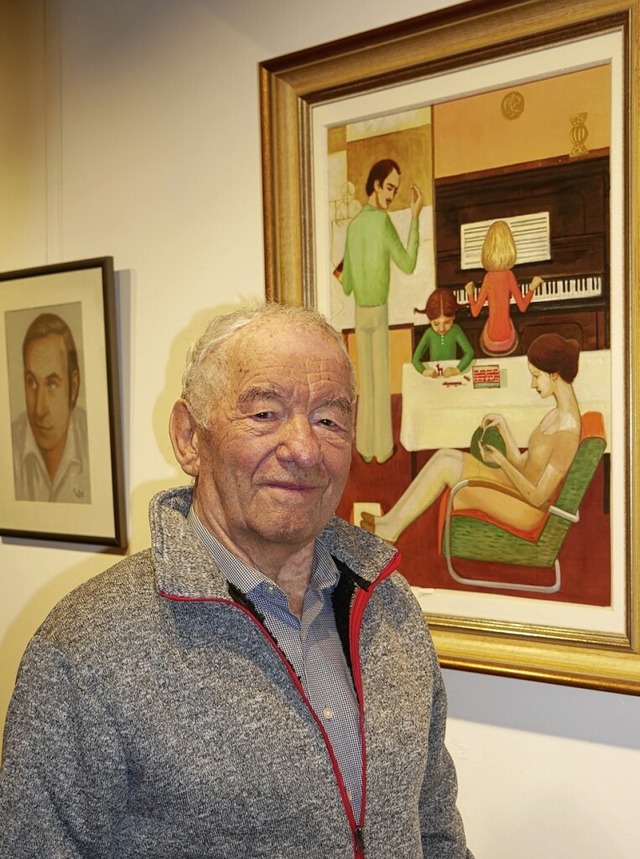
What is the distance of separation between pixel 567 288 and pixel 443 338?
220 mm

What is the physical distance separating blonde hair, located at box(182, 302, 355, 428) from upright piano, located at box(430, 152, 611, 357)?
39 cm

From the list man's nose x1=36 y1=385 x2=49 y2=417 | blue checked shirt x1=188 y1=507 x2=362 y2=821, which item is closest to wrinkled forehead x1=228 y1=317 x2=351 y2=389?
blue checked shirt x1=188 y1=507 x2=362 y2=821

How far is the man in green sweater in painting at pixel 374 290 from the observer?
1.47m

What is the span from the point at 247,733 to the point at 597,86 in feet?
3.34

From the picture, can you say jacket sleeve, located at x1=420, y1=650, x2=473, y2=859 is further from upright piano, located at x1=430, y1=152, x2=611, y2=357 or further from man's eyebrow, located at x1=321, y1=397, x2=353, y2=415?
upright piano, located at x1=430, y1=152, x2=611, y2=357

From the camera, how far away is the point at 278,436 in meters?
1.02

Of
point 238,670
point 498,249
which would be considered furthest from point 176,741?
point 498,249

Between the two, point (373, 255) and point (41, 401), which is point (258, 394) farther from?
point (41, 401)

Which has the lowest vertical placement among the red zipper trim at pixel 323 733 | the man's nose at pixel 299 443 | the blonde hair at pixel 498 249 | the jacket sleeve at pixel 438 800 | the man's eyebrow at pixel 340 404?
the jacket sleeve at pixel 438 800

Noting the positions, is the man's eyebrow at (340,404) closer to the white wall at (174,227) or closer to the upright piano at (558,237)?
the upright piano at (558,237)

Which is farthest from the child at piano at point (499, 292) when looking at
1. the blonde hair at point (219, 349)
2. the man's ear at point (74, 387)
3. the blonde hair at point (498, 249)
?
the man's ear at point (74, 387)

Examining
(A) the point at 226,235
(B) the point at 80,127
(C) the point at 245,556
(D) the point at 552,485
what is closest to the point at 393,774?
(C) the point at 245,556

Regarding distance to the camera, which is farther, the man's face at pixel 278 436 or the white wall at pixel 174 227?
the white wall at pixel 174 227

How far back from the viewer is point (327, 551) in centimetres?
118
